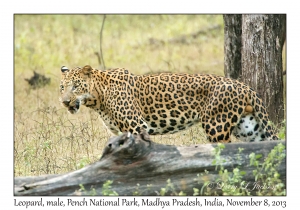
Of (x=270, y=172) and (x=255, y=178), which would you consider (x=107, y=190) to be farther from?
(x=270, y=172)

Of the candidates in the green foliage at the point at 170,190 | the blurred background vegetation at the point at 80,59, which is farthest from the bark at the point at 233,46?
the green foliage at the point at 170,190

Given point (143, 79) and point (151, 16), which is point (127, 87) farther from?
point (151, 16)

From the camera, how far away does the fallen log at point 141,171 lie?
8.03 m

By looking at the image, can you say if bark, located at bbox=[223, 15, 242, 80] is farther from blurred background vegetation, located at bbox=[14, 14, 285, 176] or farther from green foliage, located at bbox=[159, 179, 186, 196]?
green foliage, located at bbox=[159, 179, 186, 196]

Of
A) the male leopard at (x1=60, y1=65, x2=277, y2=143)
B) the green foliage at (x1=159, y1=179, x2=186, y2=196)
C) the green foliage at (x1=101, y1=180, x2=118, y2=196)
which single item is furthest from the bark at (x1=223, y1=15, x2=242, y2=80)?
the green foliage at (x1=101, y1=180, x2=118, y2=196)

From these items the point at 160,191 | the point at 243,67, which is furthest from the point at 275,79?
the point at 160,191

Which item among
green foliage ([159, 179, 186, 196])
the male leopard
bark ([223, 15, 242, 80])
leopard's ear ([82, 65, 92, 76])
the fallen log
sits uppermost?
bark ([223, 15, 242, 80])

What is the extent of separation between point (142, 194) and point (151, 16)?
51.3ft

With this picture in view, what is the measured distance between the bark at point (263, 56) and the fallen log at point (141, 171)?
3449 millimetres

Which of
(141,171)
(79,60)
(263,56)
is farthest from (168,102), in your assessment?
(79,60)

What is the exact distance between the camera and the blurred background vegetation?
11555mm

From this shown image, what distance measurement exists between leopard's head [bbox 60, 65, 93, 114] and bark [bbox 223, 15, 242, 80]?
9.56 feet

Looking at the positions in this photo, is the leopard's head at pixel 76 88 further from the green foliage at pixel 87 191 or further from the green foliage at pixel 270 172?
the green foliage at pixel 270 172

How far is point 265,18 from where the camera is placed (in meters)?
11.6
